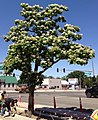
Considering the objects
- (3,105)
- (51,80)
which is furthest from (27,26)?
(51,80)

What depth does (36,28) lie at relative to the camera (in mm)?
16391

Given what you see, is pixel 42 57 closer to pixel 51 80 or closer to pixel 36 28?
pixel 36 28

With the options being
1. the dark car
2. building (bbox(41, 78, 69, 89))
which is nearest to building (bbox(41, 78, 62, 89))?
building (bbox(41, 78, 69, 89))

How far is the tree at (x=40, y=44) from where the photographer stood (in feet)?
49.5

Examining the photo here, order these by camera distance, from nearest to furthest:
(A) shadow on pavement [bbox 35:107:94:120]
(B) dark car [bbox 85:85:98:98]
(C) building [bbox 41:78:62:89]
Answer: (A) shadow on pavement [bbox 35:107:94:120], (B) dark car [bbox 85:85:98:98], (C) building [bbox 41:78:62:89]

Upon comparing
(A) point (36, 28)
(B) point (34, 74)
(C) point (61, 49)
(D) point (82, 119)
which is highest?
(A) point (36, 28)

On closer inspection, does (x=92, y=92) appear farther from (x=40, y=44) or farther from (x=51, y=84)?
(x=51, y=84)

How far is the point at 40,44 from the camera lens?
1514cm

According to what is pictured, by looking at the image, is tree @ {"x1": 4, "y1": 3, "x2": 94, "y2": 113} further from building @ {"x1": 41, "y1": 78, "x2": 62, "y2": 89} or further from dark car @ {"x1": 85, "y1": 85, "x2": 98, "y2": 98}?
building @ {"x1": 41, "y1": 78, "x2": 62, "y2": 89}

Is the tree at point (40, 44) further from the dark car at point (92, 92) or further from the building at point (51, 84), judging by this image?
the building at point (51, 84)

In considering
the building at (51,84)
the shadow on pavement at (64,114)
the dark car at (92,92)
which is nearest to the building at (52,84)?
the building at (51,84)

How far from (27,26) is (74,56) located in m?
3.40

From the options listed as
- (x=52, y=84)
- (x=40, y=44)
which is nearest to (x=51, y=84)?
(x=52, y=84)

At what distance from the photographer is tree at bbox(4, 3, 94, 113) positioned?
15.1m
